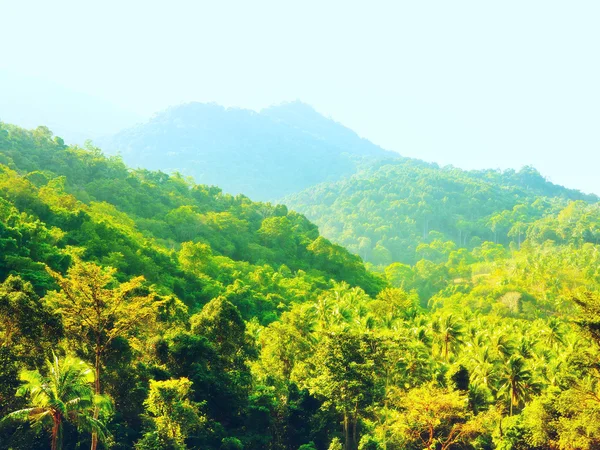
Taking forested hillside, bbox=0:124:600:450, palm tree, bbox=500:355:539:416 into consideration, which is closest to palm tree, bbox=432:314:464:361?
forested hillside, bbox=0:124:600:450

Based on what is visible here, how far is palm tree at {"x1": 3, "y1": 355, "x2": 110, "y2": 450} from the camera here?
1691 cm

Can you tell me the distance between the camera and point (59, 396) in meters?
17.1

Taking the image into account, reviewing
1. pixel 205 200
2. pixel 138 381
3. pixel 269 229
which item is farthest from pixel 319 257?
pixel 138 381

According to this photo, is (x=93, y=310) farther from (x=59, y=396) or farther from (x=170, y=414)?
(x=170, y=414)

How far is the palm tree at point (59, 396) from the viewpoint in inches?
666

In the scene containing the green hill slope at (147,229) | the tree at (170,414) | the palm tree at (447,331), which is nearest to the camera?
the tree at (170,414)

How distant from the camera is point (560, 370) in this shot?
3544 cm

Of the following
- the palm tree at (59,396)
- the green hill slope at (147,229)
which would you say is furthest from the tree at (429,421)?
the green hill slope at (147,229)

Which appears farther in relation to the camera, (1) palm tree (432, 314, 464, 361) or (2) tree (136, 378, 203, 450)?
(1) palm tree (432, 314, 464, 361)

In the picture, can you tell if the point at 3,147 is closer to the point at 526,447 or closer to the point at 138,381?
the point at 138,381

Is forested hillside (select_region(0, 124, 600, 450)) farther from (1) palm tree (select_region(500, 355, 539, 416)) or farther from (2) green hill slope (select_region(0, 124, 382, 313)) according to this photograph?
(2) green hill slope (select_region(0, 124, 382, 313))

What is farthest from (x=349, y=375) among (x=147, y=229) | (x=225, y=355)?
(x=147, y=229)

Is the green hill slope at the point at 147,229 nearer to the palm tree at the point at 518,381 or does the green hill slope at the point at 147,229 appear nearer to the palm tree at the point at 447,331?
the palm tree at the point at 447,331

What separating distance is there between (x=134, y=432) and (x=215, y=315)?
7.71 meters
